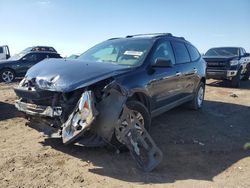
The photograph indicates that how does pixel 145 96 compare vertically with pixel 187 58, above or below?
Answer: below

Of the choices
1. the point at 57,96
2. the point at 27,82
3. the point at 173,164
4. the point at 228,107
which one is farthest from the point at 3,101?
the point at 228,107

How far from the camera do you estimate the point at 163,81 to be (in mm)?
5879

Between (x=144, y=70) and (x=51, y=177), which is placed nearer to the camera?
(x=51, y=177)

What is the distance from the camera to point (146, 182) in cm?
395

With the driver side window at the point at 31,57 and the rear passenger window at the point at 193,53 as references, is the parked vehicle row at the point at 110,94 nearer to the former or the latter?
the rear passenger window at the point at 193,53

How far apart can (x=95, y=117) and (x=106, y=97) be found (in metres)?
0.42

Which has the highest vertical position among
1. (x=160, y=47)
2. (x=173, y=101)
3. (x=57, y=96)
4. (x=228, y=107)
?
(x=160, y=47)

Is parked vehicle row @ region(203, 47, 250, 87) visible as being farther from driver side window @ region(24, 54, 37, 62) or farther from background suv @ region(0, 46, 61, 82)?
background suv @ region(0, 46, 61, 82)

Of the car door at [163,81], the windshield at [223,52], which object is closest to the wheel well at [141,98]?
the car door at [163,81]

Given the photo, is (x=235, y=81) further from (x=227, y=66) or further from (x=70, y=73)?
(x=70, y=73)

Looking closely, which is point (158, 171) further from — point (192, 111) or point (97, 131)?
point (192, 111)

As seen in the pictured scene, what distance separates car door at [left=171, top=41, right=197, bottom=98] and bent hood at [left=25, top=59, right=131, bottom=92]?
2081 mm

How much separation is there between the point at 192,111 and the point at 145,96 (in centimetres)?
333

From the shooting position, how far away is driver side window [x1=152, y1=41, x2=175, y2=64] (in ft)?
19.0
